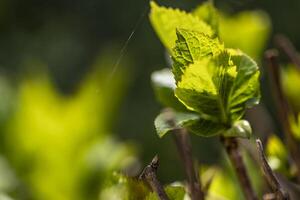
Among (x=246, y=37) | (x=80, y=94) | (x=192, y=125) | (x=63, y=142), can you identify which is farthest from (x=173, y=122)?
(x=80, y=94)

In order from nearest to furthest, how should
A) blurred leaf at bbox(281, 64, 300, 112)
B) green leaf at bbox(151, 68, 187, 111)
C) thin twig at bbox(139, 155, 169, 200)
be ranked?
1. thin twig at bbox(139, 155, 169, 200)
2. green leaf at bbox(151, 68, 187, 111)
3. blurred leaf at bbox(281, 64, 300, 112)

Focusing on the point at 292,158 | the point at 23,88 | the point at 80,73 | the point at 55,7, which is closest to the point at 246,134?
the point at 292,158

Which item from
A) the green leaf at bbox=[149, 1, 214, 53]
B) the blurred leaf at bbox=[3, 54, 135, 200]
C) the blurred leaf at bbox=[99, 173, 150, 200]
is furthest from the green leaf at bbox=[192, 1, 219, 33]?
the blurred leaf at bbox=[3, 54, 135, 200]

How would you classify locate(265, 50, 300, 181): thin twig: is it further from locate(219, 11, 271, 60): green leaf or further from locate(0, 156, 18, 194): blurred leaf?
locate(0, 156, 18, 194): blurred leaf

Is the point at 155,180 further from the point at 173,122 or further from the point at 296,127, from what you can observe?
the point at 296,127

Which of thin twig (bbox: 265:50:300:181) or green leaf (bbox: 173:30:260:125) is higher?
green leaf (bbox: 173:30:260:125)

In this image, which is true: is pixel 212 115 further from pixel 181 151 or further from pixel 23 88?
pixel 23 88

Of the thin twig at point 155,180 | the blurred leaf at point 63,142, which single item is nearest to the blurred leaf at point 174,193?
the thin twig at point 155,180

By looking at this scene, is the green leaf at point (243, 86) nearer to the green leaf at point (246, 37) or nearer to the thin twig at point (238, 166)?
the thin twig at point (238, 166)
